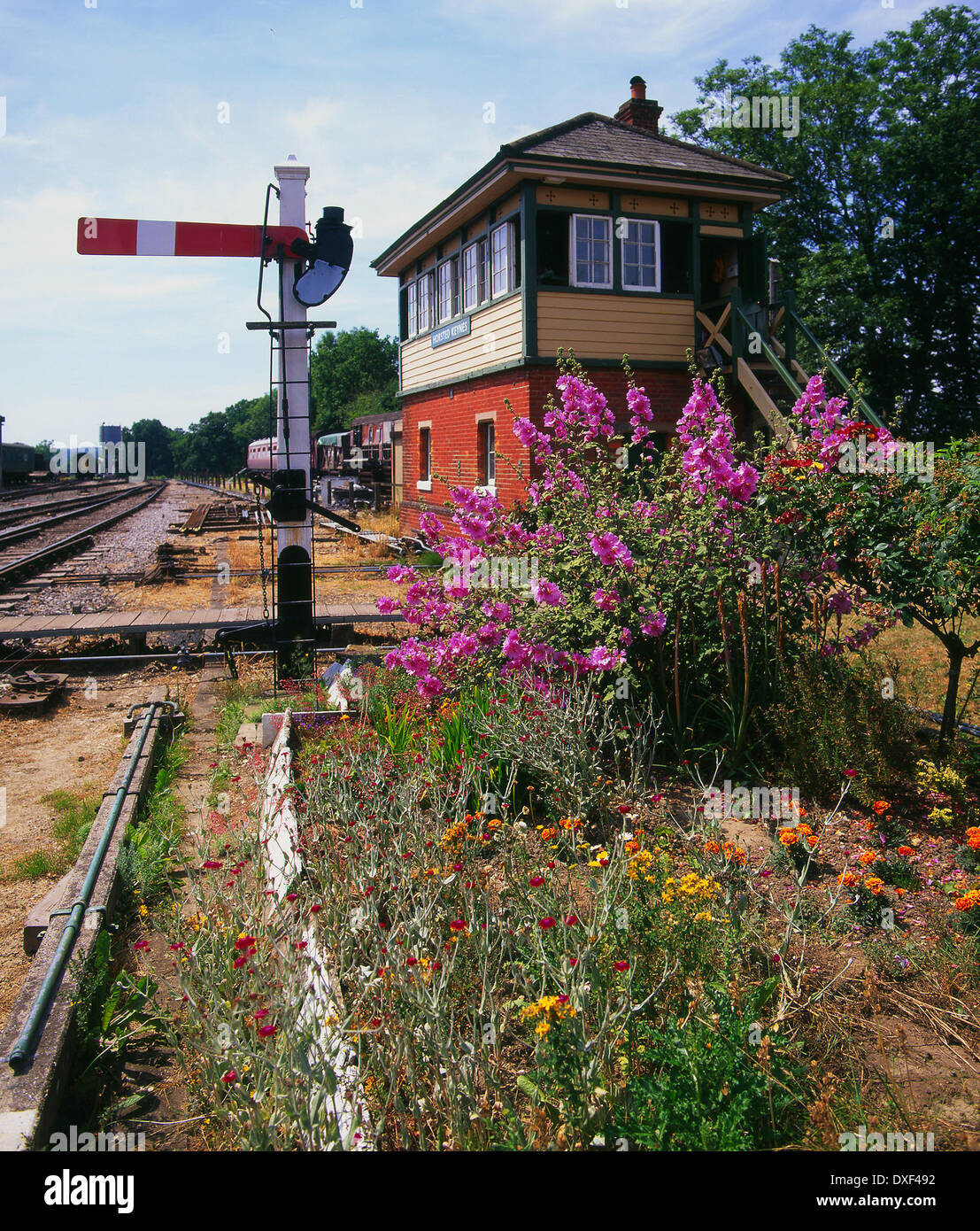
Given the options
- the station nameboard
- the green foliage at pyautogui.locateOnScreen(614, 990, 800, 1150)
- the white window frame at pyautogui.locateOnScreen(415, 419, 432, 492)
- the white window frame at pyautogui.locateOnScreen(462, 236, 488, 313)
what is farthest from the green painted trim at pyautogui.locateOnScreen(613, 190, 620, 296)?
the green foliage at pyautogui.locateOnScreen(614, 990, 800, 1150)

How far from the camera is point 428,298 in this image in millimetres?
17781

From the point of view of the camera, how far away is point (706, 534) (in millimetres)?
4730

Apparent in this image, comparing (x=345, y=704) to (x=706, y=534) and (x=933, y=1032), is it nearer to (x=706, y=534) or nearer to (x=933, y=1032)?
(x=706, y=534)

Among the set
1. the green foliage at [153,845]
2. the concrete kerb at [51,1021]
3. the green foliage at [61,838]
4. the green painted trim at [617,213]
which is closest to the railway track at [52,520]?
the green painted trim at [617,213]

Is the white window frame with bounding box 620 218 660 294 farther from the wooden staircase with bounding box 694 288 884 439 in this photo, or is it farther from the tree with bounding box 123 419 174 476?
the tree with bounding box 123 419 174 476

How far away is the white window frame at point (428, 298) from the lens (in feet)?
57.3

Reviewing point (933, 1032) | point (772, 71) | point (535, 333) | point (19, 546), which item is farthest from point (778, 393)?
point (772, 71)

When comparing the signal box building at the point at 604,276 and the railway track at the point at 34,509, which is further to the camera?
the railway track at the point at 34,509

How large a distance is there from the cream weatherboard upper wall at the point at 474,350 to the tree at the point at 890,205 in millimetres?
11832

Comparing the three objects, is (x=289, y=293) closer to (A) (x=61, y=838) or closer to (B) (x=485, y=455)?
(A) (x=61, y=838)

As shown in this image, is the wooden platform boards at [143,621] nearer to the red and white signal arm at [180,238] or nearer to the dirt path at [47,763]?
the dirt path at [47,763]

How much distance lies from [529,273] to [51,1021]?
11459 millimetres

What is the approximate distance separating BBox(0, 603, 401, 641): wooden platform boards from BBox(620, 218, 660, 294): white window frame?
6.93 m

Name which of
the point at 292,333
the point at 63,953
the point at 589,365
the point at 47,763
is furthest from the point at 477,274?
the point at 63,953
